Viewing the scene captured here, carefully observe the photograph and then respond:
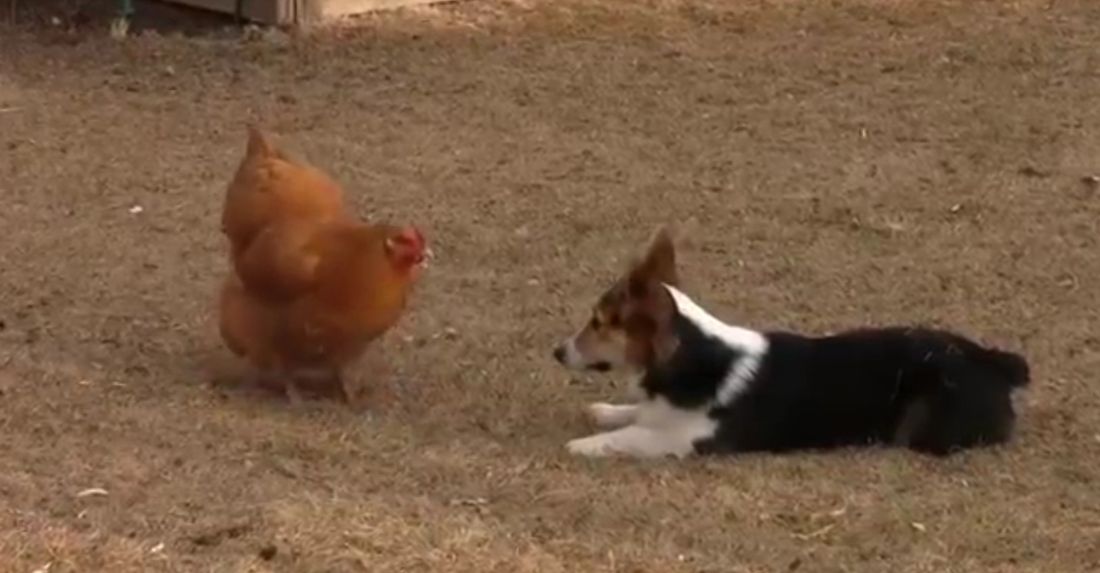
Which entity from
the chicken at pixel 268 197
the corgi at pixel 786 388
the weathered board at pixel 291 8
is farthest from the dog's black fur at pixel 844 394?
the weathered board at pixel 291 8

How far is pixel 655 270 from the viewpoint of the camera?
17.8 feet

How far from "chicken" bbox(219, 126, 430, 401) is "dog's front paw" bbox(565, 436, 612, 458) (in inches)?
24.1

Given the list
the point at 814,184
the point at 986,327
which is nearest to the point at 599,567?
the point at 986,327

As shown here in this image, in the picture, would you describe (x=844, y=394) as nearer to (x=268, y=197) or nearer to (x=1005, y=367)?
(x=1005, y=367)

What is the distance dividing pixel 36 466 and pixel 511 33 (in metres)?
5.67

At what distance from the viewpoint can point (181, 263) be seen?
7.10 metres

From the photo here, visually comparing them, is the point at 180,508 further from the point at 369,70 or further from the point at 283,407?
the point at 369,70

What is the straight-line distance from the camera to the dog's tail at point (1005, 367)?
17.8 ft

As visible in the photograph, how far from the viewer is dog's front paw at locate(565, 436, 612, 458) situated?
17.6 feet

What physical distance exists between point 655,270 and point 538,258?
177cm

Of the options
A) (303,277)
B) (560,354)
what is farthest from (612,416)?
(303,277)

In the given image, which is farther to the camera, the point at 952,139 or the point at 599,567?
the point at 952,139

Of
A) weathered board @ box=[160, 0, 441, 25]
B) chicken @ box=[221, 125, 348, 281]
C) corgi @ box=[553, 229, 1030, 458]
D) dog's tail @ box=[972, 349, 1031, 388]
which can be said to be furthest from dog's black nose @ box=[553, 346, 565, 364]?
weathered board @ box=[160, 0, 441, 25]

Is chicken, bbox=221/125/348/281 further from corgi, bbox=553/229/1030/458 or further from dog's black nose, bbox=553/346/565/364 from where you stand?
corgi, bbox=553/229/1030/458
